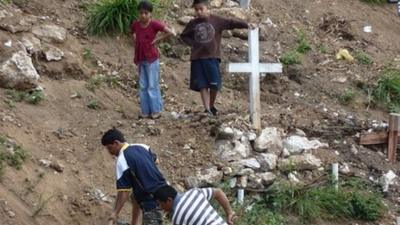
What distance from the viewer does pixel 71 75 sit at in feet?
36.9

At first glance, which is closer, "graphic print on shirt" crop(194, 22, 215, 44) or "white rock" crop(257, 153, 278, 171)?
"white rock" crop(257, 153, 278, 171)

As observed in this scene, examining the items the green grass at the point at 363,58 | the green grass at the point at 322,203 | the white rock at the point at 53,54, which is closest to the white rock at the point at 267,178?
the green grass at the point at 322,203

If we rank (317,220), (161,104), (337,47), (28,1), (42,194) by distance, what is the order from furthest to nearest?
(337,47)
(28,1)
(161,104)
(317,220)
(42,194)

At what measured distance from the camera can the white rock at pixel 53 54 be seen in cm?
1113

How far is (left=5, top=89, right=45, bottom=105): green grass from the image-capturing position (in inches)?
400

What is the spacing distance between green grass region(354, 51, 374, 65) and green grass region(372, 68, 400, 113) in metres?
0.69

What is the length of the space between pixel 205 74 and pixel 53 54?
6.52ft

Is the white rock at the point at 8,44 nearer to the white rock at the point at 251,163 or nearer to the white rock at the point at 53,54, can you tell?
the white rock at the point at 53,54

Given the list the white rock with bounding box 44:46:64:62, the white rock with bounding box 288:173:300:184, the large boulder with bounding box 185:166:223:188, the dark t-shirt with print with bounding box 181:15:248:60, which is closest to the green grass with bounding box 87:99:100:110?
the white rock with bounding box 44:46:64:62

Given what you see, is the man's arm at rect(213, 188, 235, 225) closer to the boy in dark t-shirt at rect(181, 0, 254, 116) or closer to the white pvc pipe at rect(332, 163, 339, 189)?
the white pvc pipe at rect(332, 163, 339, 189)

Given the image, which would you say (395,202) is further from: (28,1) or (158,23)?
(28,1)

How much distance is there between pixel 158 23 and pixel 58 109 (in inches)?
59.6

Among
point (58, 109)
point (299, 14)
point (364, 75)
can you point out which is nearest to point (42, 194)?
point (58, 109)

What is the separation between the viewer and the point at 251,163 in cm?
1020
